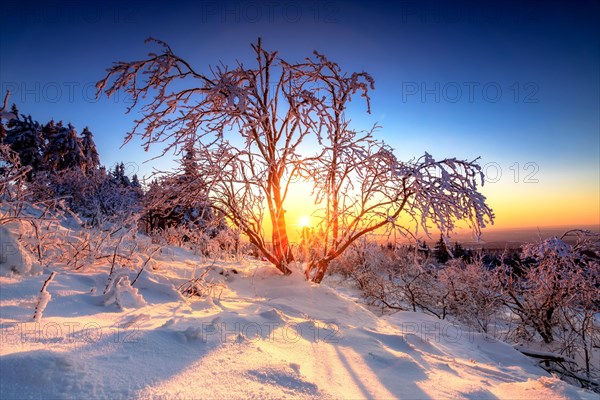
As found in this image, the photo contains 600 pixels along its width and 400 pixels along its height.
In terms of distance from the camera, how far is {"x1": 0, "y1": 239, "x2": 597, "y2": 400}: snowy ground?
4.45 feet

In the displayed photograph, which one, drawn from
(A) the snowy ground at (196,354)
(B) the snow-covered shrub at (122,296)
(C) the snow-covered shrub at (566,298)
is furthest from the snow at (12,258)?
(C) the snow-covered shrub at (566,298)

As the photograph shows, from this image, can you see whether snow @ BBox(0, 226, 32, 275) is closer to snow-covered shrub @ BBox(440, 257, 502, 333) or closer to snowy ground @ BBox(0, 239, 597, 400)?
snowy ground @ BBox(0, 239, 597, 400)

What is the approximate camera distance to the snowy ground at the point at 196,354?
4.45 ft

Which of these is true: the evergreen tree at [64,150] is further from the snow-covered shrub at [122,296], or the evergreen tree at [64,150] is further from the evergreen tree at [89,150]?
the snow-covered shrub at [122,296]

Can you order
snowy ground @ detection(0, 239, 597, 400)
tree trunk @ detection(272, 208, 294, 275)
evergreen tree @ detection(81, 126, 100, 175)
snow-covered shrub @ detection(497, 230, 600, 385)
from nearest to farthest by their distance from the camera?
1. snowy ground @ detection(0, 239, 597, 400)
2. tree trunk @ detection(272, 208, 294, 275)
3. snow-covered shrub @ detection(497, 230, 600, 385)
4. evergreen tree @ detection(81, 126, 100, 175)

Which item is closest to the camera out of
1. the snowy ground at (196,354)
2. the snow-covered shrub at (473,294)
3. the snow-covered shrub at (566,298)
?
the snowy ground at (196,354)

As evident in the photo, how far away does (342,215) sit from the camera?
5531 millimetres

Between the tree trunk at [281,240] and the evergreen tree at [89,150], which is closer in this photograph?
the tree trunk at [281,240]

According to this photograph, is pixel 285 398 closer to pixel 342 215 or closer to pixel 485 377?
pixel 485 377

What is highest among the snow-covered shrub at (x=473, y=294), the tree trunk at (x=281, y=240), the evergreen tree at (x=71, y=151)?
the evergreen tree at (x=71, y=151)

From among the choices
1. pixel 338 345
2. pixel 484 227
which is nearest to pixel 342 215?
pixel 484 227

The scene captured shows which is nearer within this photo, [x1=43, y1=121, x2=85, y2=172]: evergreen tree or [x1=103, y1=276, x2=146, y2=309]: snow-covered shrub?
[x1=103, y1=276, x2=146, y2=309]: snow-covered shrub

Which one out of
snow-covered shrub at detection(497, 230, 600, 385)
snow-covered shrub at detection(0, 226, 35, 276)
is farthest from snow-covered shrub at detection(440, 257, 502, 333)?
snow-covered shrub at detection(0, 226, 35, 276)

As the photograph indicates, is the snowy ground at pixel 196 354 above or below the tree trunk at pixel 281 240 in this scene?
below
